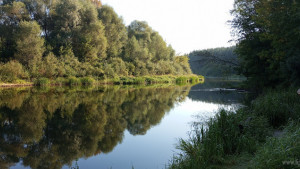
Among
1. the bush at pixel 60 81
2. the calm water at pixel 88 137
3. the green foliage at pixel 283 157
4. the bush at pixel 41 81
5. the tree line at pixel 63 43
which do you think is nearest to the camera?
the green foliage at pixel 283 157

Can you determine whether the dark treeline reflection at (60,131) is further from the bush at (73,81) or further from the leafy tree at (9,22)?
the leafy tree at (9,22)

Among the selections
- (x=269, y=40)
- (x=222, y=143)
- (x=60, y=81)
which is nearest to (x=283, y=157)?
(x=222, y=143)

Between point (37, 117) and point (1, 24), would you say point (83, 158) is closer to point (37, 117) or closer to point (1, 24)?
point (37, 117)

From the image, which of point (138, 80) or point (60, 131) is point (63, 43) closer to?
point (138, 80)

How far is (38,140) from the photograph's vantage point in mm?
6902

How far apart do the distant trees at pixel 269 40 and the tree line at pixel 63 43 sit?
23748mm

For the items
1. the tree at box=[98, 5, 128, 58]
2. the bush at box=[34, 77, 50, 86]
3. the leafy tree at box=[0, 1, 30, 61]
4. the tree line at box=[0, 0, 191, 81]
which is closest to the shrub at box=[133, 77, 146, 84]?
the tree line at box=[0, 0, 191, 81]

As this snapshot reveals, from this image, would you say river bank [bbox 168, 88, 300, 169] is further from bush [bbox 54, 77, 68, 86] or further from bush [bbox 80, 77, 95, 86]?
bush [bbox 80, 77, 95, 86]

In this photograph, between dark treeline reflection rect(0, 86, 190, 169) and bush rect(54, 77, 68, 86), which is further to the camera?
bush rect(54, 77, 68, 86)

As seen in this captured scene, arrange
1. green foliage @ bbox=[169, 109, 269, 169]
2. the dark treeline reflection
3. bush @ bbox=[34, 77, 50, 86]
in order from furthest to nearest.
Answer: bush @ bbox=[34, 77, 50, 86]
the dark treeline reflection
green foliage @ bbox=[169, 109, 269, 169]

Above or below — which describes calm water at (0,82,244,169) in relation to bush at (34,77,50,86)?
below

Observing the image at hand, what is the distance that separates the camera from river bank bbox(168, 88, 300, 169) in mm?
3553

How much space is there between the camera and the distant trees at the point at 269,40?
10336 mm

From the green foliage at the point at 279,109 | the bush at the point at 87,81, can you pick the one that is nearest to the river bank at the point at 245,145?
the green foliage at the point at 279,109
